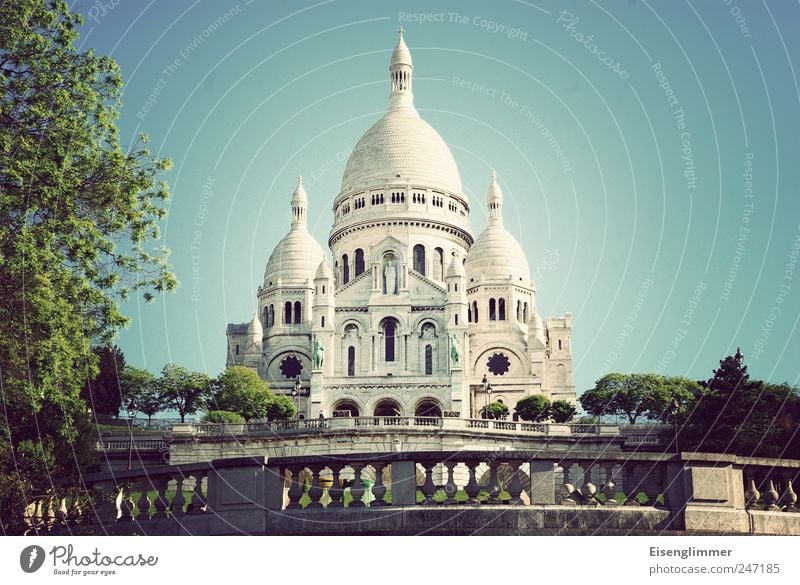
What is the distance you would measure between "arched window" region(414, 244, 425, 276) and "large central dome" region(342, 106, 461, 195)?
567cm

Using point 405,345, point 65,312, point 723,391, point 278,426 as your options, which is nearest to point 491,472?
point 65,312

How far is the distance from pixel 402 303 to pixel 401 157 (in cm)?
1780

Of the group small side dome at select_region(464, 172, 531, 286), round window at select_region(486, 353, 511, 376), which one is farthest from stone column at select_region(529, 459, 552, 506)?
small side dome at select_region(464, 172, 531, 286)

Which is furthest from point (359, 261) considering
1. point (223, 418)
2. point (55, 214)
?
point (55, 214)

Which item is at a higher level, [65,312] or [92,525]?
[65,312]

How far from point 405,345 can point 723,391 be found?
38.8 meters

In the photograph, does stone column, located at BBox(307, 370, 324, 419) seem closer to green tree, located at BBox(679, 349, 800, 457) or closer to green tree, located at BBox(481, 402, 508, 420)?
green tree, located at BBox(481, 402, 508, 420)

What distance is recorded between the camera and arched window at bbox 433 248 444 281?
9069cm

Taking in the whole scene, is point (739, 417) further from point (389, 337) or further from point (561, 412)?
point (389, 337)

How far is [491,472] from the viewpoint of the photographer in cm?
1390

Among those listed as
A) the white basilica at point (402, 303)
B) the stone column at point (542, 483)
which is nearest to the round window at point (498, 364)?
the white basilica at point (402, 303)

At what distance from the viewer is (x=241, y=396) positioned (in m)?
65.4

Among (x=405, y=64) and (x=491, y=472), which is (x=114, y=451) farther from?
(x=405, y=64)
